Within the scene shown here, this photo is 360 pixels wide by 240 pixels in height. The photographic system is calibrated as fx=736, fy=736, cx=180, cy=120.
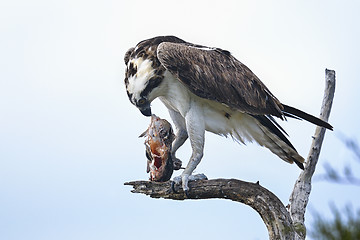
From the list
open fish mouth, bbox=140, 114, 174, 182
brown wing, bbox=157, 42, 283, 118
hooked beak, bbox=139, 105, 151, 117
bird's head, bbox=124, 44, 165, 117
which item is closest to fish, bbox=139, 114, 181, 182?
open fish mouth, bbox=140, 114, 174, 182

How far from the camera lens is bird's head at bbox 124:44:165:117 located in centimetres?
693

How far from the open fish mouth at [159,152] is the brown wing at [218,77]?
0.56 m

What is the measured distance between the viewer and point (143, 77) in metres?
6.92

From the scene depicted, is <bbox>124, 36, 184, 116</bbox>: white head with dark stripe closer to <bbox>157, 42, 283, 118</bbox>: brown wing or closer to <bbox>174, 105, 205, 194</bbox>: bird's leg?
<bbox>157, 42, 283, 118</bbox>: brown wing

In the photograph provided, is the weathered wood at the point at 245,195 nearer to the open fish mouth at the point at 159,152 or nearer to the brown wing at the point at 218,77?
the open fish mouth at the point at 159,152

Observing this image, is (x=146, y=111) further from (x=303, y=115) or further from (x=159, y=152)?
(x=303, y=115)

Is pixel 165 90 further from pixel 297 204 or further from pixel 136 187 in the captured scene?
pixel 297 204

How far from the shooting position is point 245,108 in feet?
23.3

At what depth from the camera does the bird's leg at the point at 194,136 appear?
697 cm

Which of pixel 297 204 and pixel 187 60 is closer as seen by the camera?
pixel 187 60

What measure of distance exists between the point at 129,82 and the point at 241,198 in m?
1.53

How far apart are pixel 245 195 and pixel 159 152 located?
36.1 inches

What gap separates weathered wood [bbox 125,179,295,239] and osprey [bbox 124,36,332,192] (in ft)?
0.49

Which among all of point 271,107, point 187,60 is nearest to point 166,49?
point 187,60
